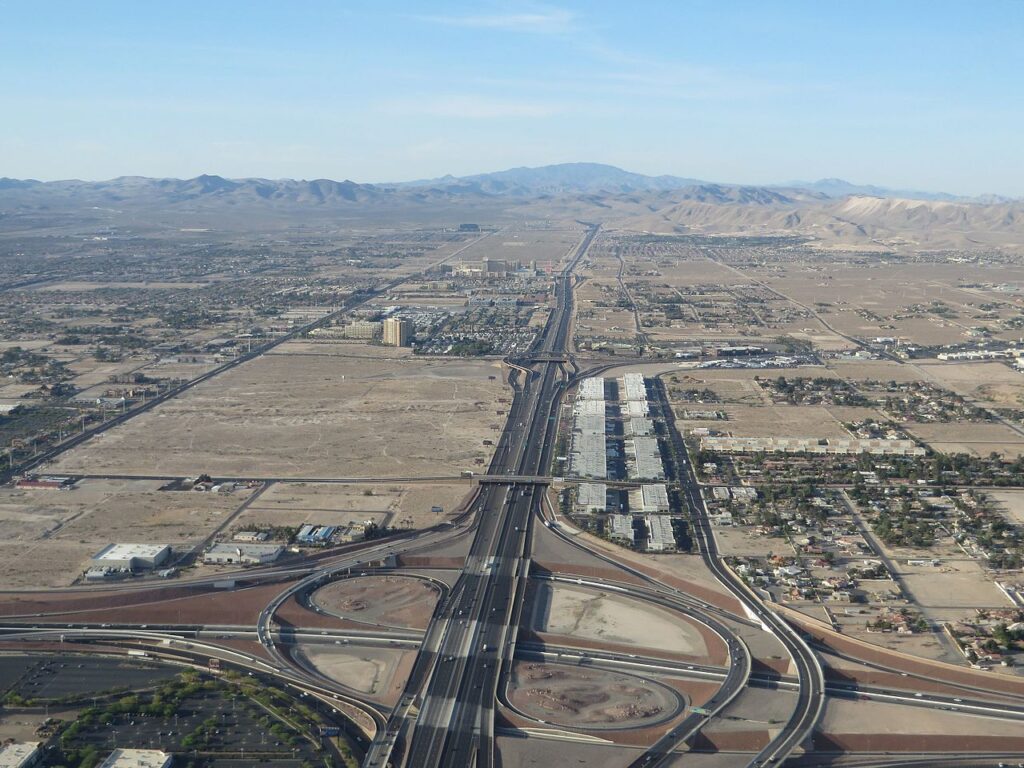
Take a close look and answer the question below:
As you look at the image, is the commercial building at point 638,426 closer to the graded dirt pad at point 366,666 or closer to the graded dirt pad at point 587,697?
the graded dirt pad at point 587,697

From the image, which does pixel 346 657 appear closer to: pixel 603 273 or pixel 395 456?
pixel 395 456

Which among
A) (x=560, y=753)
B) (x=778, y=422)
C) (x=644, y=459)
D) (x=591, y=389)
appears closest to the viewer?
(x=560, y=753)

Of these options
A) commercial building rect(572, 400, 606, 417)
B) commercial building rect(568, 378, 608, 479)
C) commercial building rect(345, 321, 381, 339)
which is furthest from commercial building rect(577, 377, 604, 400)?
commercial building rect(345, 321, 381, 339)

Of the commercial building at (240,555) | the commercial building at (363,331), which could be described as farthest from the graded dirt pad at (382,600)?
the commercial building at (363,331)

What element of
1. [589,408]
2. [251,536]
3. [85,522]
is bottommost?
[85,522]

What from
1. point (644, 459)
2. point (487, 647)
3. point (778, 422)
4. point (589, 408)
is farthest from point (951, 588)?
point (589, 408)

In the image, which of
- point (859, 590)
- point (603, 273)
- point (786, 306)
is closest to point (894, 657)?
point (859, 590)

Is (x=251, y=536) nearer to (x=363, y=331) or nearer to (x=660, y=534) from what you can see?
(x=660, y=534)
